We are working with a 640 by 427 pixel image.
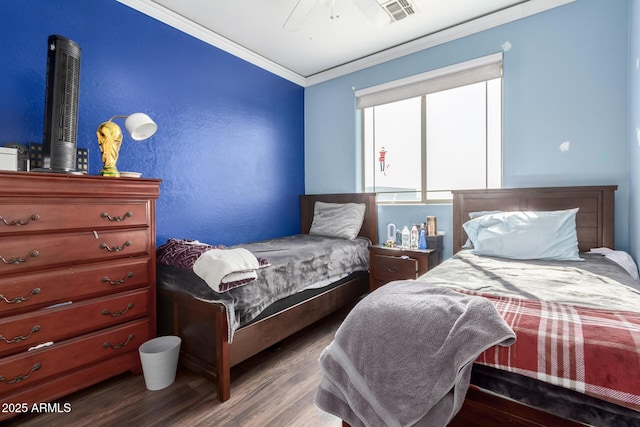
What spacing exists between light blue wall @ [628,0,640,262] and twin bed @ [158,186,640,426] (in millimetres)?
131

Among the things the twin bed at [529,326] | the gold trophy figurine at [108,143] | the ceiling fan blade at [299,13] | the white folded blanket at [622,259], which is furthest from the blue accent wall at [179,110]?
the white folded blanket at [622,259]

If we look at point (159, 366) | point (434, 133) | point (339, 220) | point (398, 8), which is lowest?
point (159, 366)

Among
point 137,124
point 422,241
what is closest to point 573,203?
point 422,241

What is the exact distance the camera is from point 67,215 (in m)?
1.63

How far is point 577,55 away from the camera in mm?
2348


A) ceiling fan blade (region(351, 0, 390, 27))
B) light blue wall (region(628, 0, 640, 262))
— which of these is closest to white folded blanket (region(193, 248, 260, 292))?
ceiling fan blade (region(351, 0, 390, 27))

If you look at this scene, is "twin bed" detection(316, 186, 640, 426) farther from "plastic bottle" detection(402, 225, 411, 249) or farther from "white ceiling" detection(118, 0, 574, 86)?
"white ceiling" detection(118, 0, 574, 86)

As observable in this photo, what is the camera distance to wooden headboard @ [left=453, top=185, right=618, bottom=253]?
221cm

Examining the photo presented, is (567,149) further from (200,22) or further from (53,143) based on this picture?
(53,143)

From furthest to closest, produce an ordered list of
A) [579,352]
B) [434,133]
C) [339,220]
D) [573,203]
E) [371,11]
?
[339,220] → [434,133] → [573,203] → [371,11] → [579,352]

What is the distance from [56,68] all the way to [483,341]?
7.85 feet

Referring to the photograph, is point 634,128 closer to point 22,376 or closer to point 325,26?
point 325,26

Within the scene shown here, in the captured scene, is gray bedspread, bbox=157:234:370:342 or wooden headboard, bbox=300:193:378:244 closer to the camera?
gray bedspread, bbox=157:234:370:342

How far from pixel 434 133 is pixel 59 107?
2991 mm
